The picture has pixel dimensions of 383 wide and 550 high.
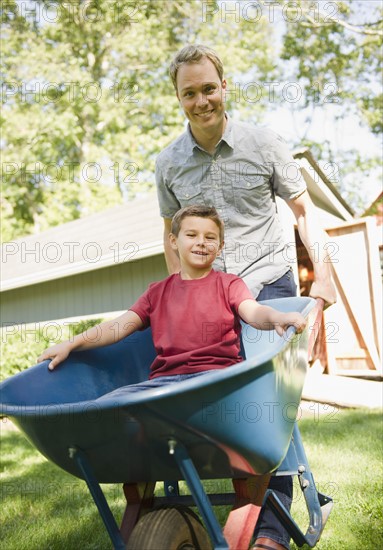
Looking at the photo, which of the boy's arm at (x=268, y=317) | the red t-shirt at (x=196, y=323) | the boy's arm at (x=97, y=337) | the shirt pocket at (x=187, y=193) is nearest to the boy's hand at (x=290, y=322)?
the boy's arm at (x=268, y=317)

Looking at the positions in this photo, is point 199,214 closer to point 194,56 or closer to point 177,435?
point 194,56

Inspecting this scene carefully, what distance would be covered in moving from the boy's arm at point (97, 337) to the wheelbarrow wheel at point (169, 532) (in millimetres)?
622

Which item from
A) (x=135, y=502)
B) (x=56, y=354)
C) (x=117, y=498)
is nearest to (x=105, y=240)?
(x=117, y=498)

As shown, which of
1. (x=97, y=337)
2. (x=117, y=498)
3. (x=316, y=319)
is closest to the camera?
(x=97, y=337)

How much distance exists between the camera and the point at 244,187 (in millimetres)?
2658

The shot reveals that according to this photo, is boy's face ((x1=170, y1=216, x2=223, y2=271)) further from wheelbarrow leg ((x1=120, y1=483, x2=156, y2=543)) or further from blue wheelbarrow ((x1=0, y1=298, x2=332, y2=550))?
wheelbarrow leg ((x1=120, y1=483, x2=156, y2=543))

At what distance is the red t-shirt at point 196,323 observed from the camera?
208 centimetres

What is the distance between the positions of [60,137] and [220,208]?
1828cm

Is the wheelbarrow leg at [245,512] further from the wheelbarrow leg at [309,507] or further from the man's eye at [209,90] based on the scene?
the man's eye at [209,90]

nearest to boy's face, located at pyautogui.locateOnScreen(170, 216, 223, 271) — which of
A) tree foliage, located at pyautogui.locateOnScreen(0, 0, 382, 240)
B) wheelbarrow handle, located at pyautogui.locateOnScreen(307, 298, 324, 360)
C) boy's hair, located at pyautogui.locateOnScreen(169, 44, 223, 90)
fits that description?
wheelbarrow handle, located at pyautogui.locateOnScreen(307, 298, 324, 360)

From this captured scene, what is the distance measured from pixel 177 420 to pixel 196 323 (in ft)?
2.02

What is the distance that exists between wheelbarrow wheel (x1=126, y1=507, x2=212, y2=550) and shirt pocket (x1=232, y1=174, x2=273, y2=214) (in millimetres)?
1303

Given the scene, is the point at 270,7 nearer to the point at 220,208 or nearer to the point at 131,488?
the point at 220,208

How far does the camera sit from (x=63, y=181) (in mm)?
21688
